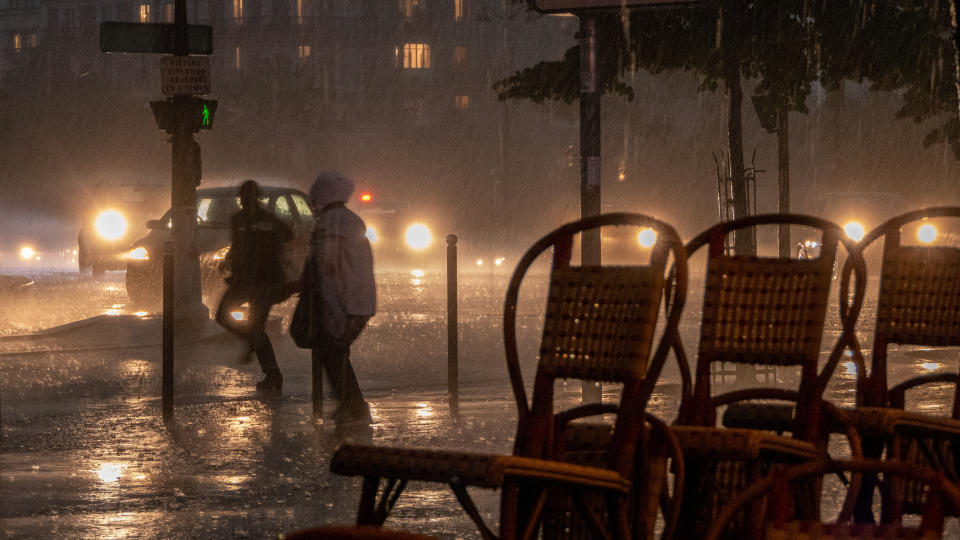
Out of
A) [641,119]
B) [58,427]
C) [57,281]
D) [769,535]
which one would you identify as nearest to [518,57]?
[641,119]

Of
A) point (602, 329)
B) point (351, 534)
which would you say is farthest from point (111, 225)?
point (351, 534)

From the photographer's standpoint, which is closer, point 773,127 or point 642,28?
point 642,28

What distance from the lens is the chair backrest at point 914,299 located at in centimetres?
592

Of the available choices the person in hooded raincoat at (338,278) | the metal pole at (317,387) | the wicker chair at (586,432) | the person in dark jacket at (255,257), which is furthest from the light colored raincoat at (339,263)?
the wicker chair at (586,432)

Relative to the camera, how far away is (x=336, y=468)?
13.1ft

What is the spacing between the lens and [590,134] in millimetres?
11875

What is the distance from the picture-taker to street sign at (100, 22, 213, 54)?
16.7 metres

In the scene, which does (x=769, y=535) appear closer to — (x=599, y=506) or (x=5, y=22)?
(x=599, y=506)

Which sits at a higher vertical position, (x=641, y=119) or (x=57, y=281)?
(x=641, y=119)

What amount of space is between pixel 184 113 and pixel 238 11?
4115 inches

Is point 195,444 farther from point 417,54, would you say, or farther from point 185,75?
point 417,54

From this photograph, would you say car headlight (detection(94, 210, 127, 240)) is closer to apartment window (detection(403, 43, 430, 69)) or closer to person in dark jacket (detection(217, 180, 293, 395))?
person in dark jacket (detection(217, 180, 293, 395))

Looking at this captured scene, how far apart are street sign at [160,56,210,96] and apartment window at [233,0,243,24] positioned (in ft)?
338

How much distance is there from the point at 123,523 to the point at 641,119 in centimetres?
6491
